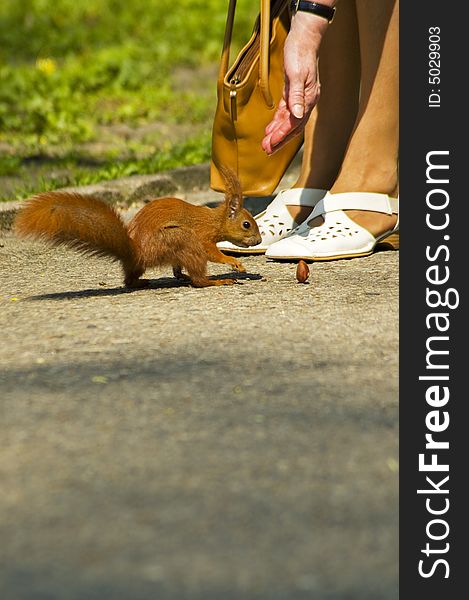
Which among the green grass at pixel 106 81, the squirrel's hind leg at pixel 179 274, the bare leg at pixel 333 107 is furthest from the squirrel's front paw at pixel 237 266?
the green grass at pixel 106 81

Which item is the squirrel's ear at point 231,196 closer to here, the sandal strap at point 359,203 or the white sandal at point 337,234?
the white sandal at point 337,234

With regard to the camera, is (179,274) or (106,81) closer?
(179,274)

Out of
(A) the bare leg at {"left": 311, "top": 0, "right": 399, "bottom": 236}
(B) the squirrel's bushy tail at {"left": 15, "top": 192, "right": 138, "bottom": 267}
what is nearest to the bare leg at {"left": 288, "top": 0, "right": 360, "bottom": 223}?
(A) the bare leg at {"left": 311, "top": 0, "right": 399, "bottom": 236}

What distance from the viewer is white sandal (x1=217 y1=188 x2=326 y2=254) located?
4.70m

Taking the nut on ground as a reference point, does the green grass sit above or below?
above

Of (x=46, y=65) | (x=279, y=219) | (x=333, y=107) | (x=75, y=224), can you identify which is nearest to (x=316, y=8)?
(x=333, y=107)

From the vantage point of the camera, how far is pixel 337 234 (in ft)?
14.7

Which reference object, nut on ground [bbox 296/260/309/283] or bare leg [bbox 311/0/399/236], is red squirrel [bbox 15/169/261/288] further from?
bare leg [bbox 311/0/399/236]

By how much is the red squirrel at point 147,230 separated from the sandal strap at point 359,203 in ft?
1.28

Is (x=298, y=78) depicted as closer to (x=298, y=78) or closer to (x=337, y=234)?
(x=298, y=78)

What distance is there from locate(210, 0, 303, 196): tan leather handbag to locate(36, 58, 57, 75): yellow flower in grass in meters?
4.73

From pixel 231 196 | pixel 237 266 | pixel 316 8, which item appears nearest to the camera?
pixel 316 8

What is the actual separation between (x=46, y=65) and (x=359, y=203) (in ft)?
17.9

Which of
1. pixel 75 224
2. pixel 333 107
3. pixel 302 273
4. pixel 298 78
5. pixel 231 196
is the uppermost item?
pixel 333 107
